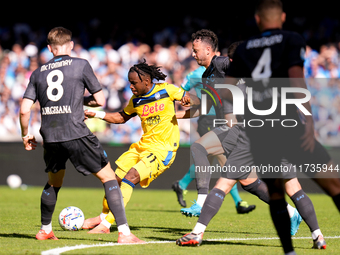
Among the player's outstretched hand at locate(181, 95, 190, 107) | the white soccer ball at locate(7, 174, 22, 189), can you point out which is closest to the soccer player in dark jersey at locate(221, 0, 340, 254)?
the player's outstretched hand at locate(181, 95, 190, 107)

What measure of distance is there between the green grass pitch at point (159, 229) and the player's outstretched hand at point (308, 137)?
1375 mm

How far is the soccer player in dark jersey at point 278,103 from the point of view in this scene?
3721 mm

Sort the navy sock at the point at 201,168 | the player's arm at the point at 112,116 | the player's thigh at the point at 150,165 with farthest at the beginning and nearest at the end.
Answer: the navy sock at the point at 201,168
the player's arm at the point at 112,116
the player's thigh at the point at 150,165

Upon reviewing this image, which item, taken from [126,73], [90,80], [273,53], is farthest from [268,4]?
[126,73]

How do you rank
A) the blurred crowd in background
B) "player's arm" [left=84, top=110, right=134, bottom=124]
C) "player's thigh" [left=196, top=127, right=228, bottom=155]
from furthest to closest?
the blurred crowd in background < "player's thigh" [left=196, top=127, right=228, bottom=155] < "player's arm" [left=84, top=110, right=134, bottom=124]

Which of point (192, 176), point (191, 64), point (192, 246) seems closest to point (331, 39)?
point (191, 64)

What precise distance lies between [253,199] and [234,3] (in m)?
7.79

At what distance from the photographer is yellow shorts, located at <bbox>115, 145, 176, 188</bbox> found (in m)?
5.88

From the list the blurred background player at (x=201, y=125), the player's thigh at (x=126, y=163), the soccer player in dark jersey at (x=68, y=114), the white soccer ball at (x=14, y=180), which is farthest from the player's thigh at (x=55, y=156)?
the white soccer ball at (x=14, y=180)

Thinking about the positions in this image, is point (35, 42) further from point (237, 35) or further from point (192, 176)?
point (192, 176)

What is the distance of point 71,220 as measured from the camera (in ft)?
19.9

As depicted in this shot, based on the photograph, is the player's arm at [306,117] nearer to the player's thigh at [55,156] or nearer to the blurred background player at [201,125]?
the player's thigh at [55,156]

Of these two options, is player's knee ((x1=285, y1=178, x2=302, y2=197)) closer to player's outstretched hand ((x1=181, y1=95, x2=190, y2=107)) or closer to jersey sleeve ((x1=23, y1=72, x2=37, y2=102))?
player's outstretched hand ((x1=181, y1=95, x2=190, y2=107))

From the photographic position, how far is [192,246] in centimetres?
484
